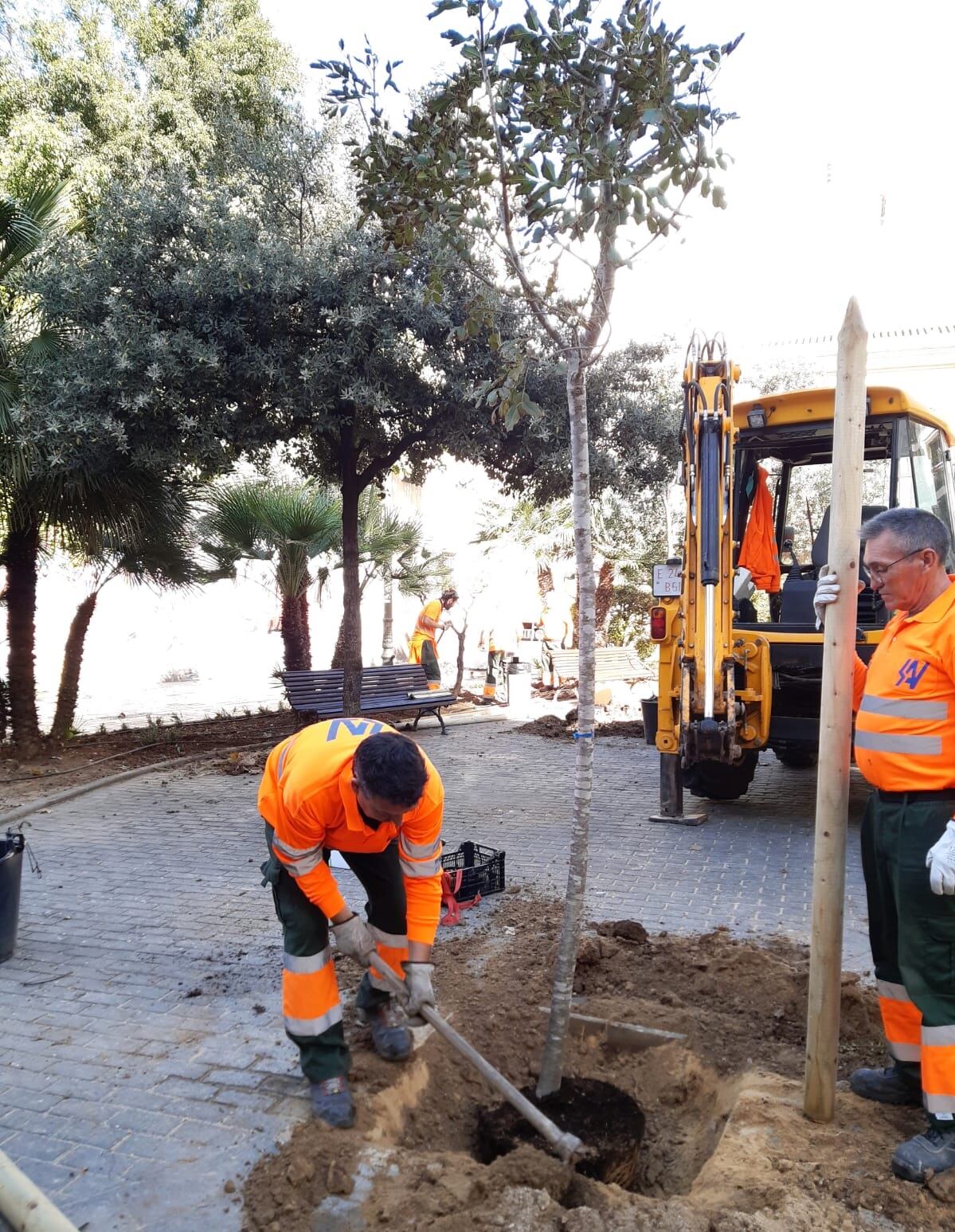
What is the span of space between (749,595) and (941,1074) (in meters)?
5.40

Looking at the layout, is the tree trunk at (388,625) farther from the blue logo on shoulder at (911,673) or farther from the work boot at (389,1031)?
the blue logo on shoulder at (911,673)

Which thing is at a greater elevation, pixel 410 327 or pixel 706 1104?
pixel 410 327

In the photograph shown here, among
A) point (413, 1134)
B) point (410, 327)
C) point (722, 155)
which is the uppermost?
point (410, 327)

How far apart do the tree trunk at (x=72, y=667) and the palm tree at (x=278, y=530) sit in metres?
1.39

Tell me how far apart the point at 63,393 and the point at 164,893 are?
461 cm

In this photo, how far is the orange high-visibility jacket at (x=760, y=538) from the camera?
789 cm

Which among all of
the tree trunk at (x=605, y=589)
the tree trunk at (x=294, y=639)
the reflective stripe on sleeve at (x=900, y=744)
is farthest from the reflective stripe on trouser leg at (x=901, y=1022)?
the tree trunk at (x=605, y=589)

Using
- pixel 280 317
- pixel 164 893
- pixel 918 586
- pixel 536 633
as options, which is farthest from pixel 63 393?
pixel 536 633

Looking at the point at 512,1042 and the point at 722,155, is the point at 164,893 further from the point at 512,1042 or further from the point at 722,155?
the point at 722,155

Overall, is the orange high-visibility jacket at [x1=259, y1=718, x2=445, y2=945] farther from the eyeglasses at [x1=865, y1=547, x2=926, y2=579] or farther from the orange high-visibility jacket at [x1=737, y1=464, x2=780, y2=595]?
the orange high-visibility jacket at [x1=737, y1=464, x2=780, y2=595]

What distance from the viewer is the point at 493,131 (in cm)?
324

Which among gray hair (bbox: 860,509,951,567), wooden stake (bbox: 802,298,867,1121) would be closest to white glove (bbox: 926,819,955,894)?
wooden stake (bbox: 802,298,867,1121)

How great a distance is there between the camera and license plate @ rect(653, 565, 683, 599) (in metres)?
6.93

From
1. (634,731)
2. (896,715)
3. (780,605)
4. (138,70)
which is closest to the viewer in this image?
(896,715)
